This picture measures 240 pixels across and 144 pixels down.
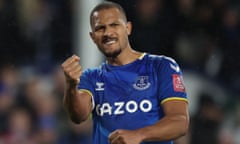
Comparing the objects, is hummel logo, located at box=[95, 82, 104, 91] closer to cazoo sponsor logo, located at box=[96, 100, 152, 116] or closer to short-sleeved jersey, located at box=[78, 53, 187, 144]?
short-sleeved jersey, located at box=[78, 53, 187, 144]

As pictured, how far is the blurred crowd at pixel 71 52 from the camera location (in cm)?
778

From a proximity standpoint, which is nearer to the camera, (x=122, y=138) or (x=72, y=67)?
(x=122, y=138)

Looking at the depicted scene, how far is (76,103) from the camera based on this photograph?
4.74 meters

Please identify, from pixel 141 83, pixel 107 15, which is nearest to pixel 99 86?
pixel 141 83

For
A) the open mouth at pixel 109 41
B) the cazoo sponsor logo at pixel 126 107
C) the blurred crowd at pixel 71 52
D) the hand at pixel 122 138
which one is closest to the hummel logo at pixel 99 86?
the cazoo sponsor logo at pixel 126 107

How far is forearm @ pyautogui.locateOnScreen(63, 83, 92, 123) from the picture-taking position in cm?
466

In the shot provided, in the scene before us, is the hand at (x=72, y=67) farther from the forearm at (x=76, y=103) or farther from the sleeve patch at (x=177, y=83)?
the sleeve patch at (x=177, y=83)

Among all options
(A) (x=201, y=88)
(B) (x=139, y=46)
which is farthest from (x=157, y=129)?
(A) (x=201, y=88)

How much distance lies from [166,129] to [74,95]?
1.82 feet

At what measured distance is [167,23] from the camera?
798cm

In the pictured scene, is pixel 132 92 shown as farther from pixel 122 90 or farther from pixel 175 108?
pixel 175 108

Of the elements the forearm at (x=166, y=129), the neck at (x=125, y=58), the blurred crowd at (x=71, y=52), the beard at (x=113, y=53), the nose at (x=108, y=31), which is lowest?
the blurred crowd at (x=71, y=52)

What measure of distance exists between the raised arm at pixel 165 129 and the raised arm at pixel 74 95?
1.29 feet

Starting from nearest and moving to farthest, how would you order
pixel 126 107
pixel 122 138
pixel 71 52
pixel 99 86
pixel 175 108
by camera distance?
pixel 122 138, pixel 175 108, pixel 126 107, pixel 99 86, pixel 71 52
